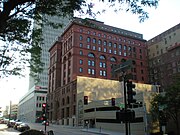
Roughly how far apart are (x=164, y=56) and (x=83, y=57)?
32.1 metres

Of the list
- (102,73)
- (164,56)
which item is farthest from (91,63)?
(164,56)

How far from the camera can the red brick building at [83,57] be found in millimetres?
84750

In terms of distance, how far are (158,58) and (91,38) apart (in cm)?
2969

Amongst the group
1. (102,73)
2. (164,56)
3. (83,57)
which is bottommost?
(102,73)

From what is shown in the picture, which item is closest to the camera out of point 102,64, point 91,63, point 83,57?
point 83,57

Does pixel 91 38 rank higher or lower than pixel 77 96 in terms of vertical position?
higher

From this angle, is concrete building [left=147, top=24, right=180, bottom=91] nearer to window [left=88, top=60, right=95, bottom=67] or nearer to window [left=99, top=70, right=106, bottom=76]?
window [left=99, top=70, right=106, bottom=76]

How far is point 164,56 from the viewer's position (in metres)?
93.8

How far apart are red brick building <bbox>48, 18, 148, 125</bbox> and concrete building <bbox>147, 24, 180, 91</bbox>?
3440 millimetres

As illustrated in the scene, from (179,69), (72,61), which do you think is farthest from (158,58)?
(72,61)

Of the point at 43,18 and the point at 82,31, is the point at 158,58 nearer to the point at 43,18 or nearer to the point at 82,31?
the point at 82,31

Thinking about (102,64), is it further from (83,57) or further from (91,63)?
(83,57)

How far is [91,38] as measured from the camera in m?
90.4

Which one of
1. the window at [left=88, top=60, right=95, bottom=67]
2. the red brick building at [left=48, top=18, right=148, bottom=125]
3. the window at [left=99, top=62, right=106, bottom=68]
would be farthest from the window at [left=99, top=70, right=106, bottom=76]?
the window at [left=88, top=60, right=95, bottom=67]
